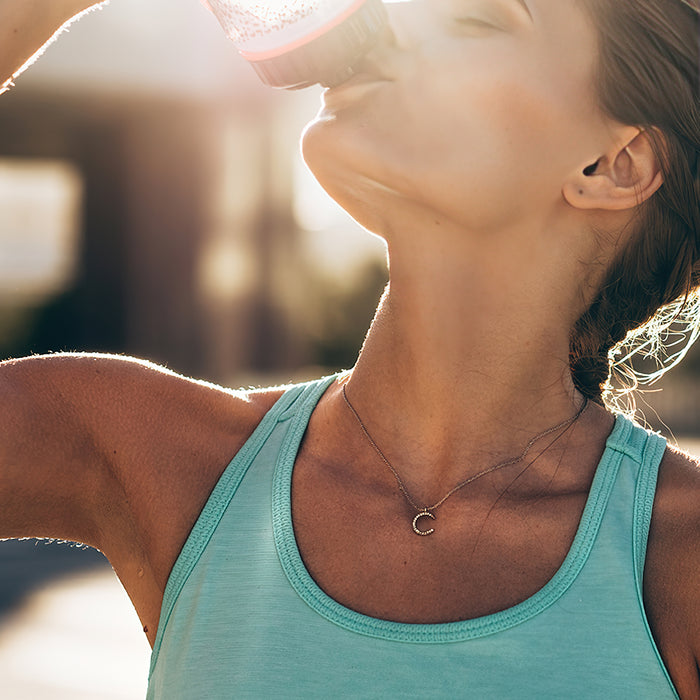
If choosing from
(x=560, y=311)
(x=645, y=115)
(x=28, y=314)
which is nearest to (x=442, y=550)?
(x=560, y=311)

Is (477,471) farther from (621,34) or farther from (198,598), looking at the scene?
(621,34)

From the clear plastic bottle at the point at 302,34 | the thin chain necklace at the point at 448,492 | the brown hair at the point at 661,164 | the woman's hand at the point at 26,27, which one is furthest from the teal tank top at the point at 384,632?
the woman's hand at the point at 26,27

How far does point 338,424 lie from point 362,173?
1.48ft

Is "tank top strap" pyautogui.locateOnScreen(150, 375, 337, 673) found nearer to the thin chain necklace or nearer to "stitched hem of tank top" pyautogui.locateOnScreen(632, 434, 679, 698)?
the thin chain necklace

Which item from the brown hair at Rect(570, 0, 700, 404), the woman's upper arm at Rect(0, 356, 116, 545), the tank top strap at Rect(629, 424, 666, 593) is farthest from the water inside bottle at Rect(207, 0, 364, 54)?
the tank top strap at Rect(629, 424, 666, 593)

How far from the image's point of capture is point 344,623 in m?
1.58

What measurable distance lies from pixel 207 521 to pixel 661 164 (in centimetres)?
100

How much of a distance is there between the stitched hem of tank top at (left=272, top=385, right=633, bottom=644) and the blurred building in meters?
10.9

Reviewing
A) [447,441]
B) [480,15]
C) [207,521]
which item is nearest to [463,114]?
[480,15]

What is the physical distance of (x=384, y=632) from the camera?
5.15 ft

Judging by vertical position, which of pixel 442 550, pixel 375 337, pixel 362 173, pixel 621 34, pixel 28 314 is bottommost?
pixel 28 314

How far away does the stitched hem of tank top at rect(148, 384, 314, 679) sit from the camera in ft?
5.42

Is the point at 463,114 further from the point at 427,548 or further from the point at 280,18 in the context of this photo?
the point at 427,548

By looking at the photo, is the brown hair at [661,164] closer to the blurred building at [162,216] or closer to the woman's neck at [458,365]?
the woman's neck at [458,365]
